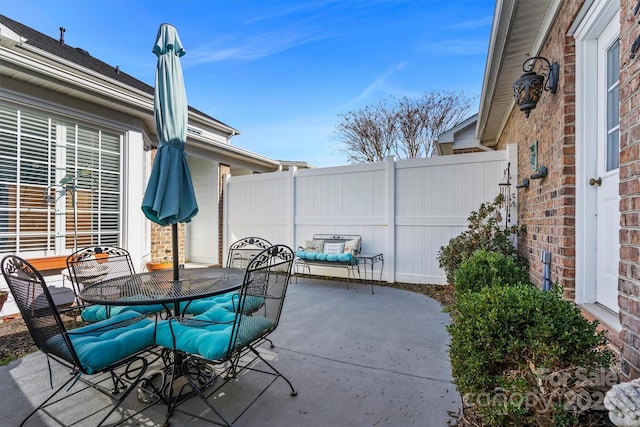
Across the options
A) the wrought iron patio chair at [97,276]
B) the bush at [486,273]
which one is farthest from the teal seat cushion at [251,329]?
the bush at [486,273]

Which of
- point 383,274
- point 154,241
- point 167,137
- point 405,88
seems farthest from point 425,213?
point 405,88

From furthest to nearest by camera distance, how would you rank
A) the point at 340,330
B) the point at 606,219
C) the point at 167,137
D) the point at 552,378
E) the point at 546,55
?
1. the point at 340,330
2. the point at 546,55
3. the point at 167,137
4. the point at 606,219
5. the point at 552,378

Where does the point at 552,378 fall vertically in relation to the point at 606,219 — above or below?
below

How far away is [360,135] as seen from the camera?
1485 cm

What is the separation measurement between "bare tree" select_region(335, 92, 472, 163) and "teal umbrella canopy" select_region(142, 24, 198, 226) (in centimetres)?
1242

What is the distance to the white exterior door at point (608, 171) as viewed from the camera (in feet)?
6.57

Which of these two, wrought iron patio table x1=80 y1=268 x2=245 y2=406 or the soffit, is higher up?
the soffit

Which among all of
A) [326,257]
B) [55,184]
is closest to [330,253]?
[326,257]

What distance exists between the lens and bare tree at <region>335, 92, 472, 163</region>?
13406 millimetres

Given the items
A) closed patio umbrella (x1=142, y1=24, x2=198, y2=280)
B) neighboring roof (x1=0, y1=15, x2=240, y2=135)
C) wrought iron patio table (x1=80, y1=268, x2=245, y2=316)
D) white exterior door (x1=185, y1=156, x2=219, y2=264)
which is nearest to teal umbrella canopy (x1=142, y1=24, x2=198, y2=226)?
closed patio umbrella (x1=142, y1=24, x2=198, y2=280)

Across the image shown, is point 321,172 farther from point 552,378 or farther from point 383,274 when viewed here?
point 552,378

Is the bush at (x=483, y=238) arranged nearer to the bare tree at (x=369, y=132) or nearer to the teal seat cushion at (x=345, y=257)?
the teal seat cushion at (x=345, y=257)

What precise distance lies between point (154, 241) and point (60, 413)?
14.7 feet

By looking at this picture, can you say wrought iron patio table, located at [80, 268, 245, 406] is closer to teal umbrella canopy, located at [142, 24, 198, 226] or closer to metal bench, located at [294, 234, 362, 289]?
teal umbrella canopy, located at [142, 24, 198, 226]
